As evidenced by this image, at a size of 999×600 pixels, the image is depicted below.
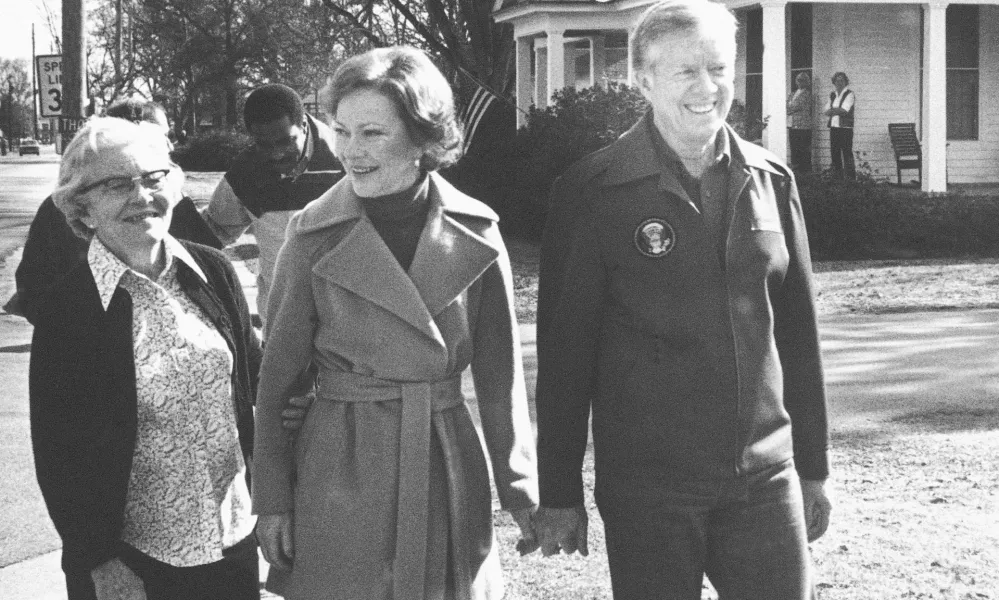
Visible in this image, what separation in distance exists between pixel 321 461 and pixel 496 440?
0.42 meters

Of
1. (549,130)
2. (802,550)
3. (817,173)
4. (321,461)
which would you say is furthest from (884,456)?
(549,130)

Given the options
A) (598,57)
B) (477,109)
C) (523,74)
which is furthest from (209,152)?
(598,57)

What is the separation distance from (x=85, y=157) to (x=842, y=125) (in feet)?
63.5

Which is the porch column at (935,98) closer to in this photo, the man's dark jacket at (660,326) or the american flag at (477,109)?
the american flag at (477,109)

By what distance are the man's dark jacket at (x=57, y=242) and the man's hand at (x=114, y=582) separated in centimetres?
158

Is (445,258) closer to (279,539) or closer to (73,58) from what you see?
(279,539)

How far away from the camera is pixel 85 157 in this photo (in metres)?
3.39

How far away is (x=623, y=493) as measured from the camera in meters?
3.35

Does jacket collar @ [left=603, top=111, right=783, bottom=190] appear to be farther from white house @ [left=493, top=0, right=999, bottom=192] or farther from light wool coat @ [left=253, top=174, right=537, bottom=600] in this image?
white house @ [left=493, top=0, right=999, bottom=192]

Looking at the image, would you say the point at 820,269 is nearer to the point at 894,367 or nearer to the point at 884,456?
the point at 894,367

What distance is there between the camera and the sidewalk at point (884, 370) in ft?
Result: 27.8

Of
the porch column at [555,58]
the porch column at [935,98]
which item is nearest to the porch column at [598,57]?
the porch column at [555,58]

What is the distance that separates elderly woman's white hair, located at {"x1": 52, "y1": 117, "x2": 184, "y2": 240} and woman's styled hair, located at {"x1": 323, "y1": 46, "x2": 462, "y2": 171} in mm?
511

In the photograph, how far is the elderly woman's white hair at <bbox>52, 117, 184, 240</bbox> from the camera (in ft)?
11.1
